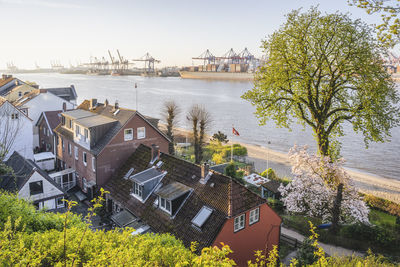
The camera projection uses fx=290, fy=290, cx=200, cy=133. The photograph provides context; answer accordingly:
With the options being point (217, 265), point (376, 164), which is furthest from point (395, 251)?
point (376, 164)

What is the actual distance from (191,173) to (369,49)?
13.4 m

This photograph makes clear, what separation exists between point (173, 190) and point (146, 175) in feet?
10.0

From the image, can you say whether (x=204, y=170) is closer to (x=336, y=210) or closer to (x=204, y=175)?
(x=204, y=175)

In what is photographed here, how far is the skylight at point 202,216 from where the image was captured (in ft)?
48.1

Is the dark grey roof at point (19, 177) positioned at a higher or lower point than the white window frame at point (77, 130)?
lower

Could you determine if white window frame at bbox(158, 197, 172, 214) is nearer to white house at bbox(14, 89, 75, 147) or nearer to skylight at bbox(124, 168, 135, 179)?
skylight at bbox(124, 168, 135, 179)

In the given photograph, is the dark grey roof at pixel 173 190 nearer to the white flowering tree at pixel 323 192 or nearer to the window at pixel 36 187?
the white flowering tree at pixel 323 192

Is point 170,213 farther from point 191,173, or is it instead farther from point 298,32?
point 298,32

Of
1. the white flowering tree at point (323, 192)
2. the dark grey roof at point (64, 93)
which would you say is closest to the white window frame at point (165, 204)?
the white flowering tree at point (323, 192)

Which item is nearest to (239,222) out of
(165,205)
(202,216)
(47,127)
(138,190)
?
(202,216)

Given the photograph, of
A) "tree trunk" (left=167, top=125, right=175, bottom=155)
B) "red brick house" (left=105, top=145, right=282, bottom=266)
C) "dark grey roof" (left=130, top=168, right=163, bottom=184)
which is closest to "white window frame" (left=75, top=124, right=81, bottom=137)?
"red brick house" (left=105, top=145, right=282, bottom=266)

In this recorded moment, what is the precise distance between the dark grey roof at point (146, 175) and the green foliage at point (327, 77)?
8.24m

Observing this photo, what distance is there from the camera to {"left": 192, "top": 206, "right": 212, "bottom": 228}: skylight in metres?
14.7

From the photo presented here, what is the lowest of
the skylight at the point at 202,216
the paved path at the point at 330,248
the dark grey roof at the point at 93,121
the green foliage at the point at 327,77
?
the paved path at the point at 330,248
